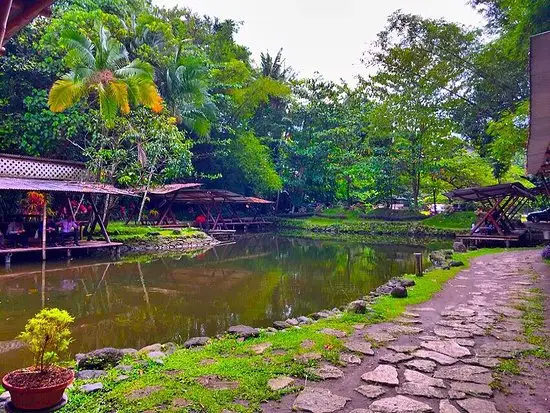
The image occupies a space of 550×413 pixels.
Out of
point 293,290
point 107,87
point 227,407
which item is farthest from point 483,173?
point 227,407

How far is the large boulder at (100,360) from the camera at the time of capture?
14.8ft

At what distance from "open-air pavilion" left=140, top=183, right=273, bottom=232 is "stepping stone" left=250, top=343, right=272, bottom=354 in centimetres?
1549

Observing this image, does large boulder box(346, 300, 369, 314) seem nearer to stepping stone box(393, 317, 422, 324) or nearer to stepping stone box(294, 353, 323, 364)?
stepping stone box(393, 317, 422, 324)

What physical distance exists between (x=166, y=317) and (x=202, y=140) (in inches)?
763

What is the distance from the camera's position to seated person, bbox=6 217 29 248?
43.3 ft

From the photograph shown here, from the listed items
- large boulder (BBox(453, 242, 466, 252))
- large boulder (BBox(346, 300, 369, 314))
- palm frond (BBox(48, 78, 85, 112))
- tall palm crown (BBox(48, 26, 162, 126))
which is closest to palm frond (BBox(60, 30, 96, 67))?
tall palm crown (BBox(48, 26, 162, 126))

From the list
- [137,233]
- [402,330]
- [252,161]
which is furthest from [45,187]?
[252,161]

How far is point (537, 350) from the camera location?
439cm

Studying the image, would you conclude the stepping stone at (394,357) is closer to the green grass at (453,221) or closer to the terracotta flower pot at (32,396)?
the terracotta flower pot at (32,396)

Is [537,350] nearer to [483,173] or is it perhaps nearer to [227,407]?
[227,407]

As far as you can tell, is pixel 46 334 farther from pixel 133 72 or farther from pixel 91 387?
pixel 133 72

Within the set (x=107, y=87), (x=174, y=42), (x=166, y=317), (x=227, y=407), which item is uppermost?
(x=174, y=42)

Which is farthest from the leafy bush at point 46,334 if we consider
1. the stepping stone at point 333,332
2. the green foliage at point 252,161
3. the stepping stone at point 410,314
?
the green foliage at point 252,161

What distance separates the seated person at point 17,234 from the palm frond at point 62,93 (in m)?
4.45
